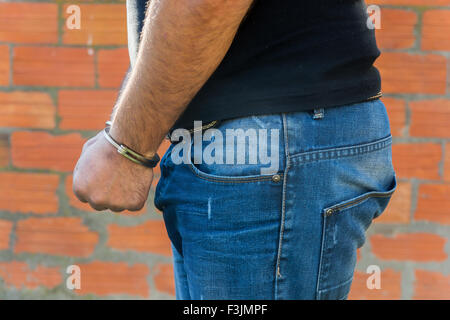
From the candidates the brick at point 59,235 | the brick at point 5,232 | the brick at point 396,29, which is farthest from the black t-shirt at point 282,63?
the brick at point 5,232

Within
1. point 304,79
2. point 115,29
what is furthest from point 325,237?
point 115,29

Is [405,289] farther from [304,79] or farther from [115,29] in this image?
[115,29]

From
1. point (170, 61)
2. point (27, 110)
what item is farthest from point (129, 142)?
point (27, 110)

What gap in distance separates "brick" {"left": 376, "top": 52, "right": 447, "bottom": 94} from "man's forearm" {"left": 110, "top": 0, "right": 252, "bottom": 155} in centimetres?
94

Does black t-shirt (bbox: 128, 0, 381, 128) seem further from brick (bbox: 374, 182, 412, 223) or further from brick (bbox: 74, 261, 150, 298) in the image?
brick (bbox: 74, 261, 150, 298)

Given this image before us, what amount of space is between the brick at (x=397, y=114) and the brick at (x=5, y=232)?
1.31m

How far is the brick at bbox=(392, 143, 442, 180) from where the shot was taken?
4.63 ft

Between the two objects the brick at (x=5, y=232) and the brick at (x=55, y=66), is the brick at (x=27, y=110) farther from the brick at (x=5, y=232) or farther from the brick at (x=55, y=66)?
the brick at (x=5, y=232)

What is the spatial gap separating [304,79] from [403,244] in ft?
3.43

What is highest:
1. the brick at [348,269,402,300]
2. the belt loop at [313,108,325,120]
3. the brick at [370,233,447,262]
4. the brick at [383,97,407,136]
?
the brick at [383,97,407,136]

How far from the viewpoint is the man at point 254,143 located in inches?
23.8

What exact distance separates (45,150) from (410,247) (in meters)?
1.24

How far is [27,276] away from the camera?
159 cm

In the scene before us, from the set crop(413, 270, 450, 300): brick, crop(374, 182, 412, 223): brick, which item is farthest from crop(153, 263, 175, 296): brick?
crop(413, 270, 450, 300): brick
